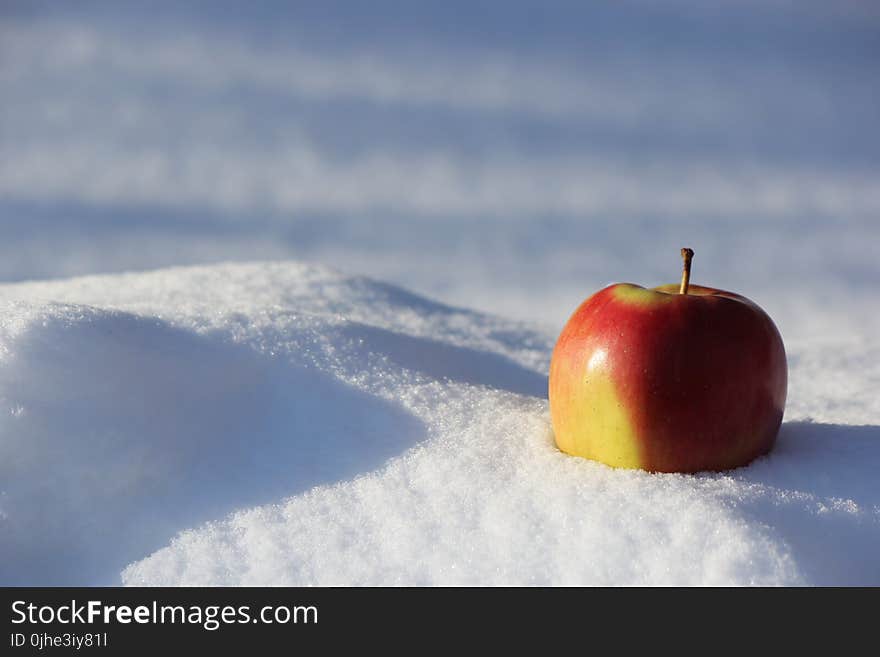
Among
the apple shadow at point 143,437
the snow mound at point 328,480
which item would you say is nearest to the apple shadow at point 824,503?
the snow mound at point 328,480

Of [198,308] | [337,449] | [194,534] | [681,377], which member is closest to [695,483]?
[681,377]

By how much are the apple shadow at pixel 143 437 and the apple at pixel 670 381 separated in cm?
25

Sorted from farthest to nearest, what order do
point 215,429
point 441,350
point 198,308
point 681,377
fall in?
point 441,350 < point 198,308 < point 215,429 < point 681,377

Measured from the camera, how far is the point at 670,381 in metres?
1.14

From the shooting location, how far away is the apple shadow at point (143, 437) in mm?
1139

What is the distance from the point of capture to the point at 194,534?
1.14 meters

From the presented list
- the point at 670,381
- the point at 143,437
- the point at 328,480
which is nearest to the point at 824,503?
the point at 670,381

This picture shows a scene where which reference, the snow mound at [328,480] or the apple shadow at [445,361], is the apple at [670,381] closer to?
the snow mound at [328,480]

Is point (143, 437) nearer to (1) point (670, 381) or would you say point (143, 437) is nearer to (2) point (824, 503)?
(1) point (670, 381)

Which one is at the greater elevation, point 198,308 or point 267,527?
point 198,308

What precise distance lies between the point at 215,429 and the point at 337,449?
6.3 inches

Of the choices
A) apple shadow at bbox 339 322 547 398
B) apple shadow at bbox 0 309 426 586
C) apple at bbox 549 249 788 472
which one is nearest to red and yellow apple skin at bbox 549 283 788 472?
apple at bbox 549 249 788 472

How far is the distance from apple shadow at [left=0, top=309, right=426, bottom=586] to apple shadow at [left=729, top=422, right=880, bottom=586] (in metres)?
0.45
